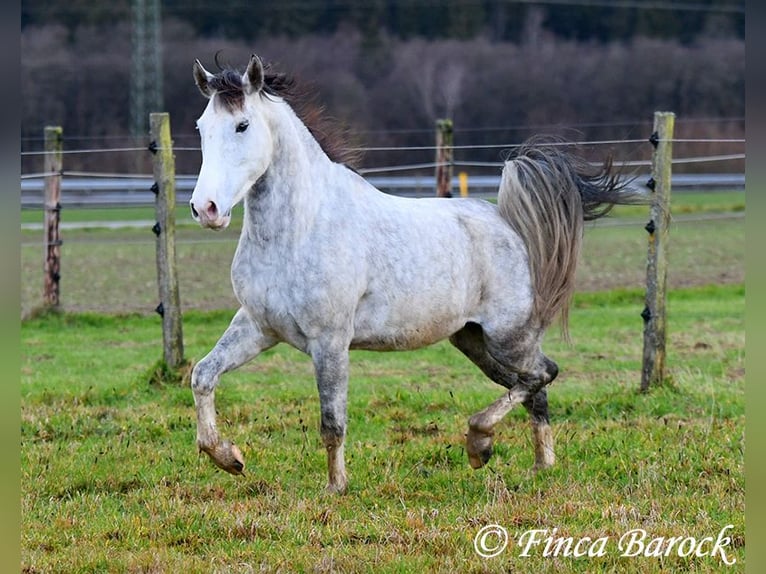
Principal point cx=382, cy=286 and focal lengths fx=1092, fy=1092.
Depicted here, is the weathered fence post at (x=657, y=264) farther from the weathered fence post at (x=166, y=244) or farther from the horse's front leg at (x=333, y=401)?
the weathered fence post at (x=166, y=244)

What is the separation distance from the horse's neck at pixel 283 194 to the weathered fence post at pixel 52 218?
728 centimetres

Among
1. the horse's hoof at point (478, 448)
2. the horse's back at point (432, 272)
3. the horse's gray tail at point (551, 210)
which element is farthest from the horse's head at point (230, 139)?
the horse's hoof at point (478, 448)

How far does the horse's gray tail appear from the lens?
250 inches

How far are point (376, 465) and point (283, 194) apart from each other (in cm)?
168

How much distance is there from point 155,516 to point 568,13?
39.4m

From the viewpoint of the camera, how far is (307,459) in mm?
6398

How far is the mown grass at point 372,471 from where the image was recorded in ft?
15.5

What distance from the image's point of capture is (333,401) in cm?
568

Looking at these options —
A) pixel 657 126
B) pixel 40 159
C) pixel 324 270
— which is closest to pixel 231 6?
pixel 40 159

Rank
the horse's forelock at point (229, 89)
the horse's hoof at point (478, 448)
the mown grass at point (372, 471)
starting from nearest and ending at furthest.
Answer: the mown grass at point (372, 471)
the horse's forelock at point (229, 89)
the horse's hoof at point (478, 448)

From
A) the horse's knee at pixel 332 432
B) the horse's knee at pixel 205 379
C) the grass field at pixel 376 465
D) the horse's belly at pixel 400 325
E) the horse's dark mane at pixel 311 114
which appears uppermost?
the horse's dark mane at pixel 311 114

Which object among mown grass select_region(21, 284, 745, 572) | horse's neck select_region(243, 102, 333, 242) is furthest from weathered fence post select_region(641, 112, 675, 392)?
horse's neck select_region(243, 102, 333, 242)

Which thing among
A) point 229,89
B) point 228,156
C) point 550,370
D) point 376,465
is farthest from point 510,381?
point 229,89

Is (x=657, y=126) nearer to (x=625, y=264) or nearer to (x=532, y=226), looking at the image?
(x=532, y=226)
